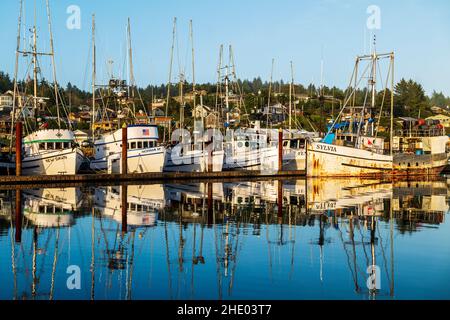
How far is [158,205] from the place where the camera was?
3023 cm

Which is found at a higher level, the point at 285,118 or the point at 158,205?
the point at 285,118

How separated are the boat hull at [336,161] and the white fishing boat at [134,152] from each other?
40.6ft

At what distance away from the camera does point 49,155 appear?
44.0m

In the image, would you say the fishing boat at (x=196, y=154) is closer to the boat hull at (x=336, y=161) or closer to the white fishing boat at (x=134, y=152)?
the white fishing boat at (x=134, y=152)

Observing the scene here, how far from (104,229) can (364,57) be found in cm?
3792

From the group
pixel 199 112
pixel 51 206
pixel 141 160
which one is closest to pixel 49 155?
pixel 141 160

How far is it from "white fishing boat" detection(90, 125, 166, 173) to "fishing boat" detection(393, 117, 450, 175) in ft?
70.2

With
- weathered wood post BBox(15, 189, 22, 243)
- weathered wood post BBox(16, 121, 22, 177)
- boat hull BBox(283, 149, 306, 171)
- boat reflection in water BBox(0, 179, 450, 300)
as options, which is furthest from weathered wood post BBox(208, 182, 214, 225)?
boat hull BBox(283, 149, 306, 171)

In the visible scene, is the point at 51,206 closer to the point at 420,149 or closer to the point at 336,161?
the point at 336,161

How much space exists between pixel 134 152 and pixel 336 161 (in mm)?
16654

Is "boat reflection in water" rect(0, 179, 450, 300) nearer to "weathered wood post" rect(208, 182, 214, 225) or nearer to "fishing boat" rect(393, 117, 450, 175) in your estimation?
"weathered wood post" rect(208, 182, 214, 225)

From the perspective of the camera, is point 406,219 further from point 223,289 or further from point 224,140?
point 224,140
